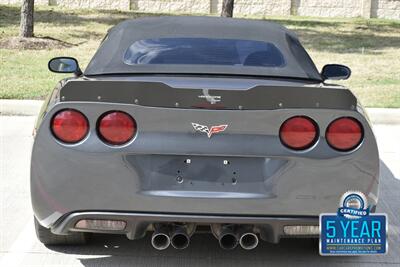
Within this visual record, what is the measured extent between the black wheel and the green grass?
571 centimetres

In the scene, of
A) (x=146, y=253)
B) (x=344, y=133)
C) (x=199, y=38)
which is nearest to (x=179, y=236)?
(x=146, y=253)

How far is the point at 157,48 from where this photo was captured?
5.08m

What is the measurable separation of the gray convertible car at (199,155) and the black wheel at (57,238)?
0.61 metres

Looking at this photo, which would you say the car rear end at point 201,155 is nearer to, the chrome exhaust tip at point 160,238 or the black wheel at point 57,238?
the chrome exhaust tip at point 160,238

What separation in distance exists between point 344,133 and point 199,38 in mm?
1580

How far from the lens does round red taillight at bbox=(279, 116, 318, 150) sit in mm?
4023

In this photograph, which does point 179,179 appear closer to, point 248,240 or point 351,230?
Result: point 248,240

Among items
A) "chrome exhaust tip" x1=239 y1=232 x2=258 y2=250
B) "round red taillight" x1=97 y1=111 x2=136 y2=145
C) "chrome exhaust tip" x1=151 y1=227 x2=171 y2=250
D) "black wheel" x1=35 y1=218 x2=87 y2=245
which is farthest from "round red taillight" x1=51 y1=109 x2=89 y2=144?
"chrome exhaust tip" x1=239 y1=232 x2=258 y2=250

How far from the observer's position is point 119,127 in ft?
13.1

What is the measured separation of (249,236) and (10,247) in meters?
1.71

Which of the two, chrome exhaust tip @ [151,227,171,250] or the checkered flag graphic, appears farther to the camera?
chrome exhaust tip @ [151,227,171,250]

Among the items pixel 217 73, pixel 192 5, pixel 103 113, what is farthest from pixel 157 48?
pixel 192 5

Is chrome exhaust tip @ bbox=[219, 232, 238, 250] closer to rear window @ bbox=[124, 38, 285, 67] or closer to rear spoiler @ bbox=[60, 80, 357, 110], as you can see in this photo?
rear spoiler @ bbox=[60, 80, 357, 110]

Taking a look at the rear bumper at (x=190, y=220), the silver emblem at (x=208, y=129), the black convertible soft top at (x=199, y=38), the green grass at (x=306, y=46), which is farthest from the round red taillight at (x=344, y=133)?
the green grass at (x=306, y=46)
